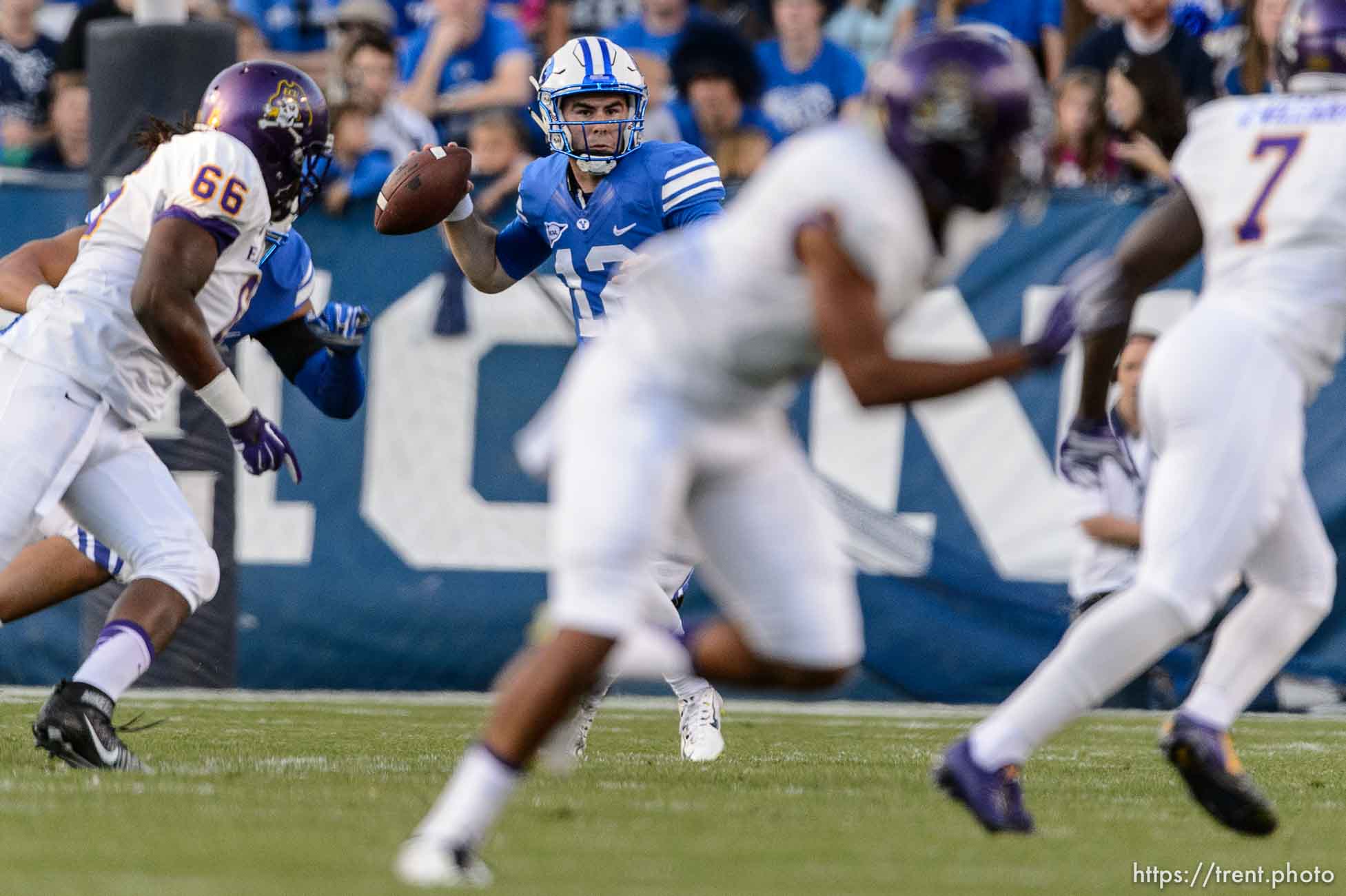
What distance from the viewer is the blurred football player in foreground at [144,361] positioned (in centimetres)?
463

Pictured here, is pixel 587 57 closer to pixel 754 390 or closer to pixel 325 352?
pixel 325 352

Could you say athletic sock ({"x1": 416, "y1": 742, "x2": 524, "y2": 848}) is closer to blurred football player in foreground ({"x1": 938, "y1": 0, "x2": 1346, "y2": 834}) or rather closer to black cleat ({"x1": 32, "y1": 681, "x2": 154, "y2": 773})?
blurred football player in foreground ({"x1": 938, "y1": 0, "x2": 1346, "y2": 834})

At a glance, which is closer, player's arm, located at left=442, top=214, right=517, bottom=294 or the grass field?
the grass field

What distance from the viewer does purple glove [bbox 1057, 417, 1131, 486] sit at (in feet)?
13.3

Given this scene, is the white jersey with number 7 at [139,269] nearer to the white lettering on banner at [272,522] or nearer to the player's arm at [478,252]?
the player's arm at [478,252]

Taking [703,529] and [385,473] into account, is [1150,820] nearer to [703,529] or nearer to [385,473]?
[703,529]

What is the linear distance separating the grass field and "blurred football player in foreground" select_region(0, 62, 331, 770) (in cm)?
33

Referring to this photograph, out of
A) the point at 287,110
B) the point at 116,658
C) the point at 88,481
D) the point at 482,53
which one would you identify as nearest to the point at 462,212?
the point at 287,110

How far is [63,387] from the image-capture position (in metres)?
4.73

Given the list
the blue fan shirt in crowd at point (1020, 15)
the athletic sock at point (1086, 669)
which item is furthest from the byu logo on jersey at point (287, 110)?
A: the blue fan shirt in crowd at point (1020, 15)

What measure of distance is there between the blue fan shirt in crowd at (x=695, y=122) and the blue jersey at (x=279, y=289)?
3549 mm

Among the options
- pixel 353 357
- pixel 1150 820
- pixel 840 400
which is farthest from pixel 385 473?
pixel 1150 820

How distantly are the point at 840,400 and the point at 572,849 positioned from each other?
449 cm

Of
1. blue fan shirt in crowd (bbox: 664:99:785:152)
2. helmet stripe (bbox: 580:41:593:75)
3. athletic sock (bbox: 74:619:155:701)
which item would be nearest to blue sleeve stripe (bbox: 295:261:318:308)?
helmet stripe (bbox: 580:41:593:75)
